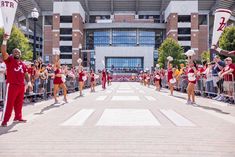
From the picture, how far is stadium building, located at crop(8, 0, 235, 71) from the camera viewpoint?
96.2m

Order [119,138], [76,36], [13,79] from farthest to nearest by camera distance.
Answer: [76,36] < [13,79] < [119,138]

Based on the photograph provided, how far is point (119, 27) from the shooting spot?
4134 inches

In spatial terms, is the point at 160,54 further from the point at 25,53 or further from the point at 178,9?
the point at 25,53

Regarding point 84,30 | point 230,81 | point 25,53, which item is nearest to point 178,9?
point 84,30

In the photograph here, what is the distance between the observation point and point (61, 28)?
99.2 m

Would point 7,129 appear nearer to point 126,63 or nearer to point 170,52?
point 170,52

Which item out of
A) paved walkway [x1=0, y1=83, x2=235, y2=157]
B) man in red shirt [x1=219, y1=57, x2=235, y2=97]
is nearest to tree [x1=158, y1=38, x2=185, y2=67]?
man in red shirt [x1=219, y1=57, x2=235, y2=97]

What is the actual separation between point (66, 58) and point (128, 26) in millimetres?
18817

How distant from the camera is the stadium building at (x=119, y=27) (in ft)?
316

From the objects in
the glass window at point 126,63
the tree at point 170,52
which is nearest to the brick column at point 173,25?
the glass window at point 126,63

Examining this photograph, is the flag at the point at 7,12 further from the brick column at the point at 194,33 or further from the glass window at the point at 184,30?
the glass window at the point at 184,30

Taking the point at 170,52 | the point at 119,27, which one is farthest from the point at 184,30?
the point at 170,52

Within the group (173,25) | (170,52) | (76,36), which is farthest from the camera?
(76,36)

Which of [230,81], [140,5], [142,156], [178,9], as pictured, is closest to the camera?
[142,156]
